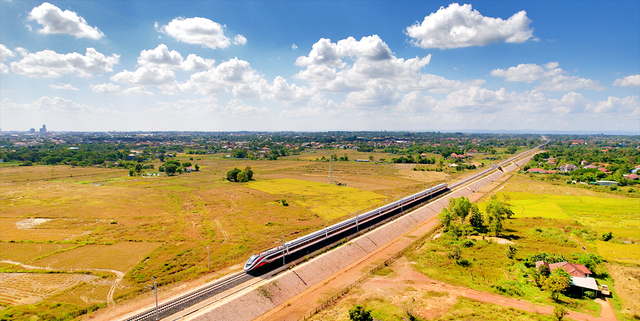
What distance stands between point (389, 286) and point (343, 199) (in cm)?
4550

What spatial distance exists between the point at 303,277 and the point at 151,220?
4288 centimetres

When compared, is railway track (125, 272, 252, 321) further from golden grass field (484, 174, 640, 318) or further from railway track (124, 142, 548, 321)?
golden grass field (484, 174, 640, 318)

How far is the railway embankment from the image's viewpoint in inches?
1227

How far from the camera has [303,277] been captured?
39531 millimetres

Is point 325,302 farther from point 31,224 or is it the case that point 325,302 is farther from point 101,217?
point 31,224

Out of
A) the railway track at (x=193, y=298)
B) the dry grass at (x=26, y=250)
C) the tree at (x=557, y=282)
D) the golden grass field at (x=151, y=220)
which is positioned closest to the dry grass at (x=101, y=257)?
the golden grass field at (x=151, y=220)

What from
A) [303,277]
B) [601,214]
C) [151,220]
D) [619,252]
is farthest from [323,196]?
[601,214]

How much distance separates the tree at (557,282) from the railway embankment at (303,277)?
24.4 metres

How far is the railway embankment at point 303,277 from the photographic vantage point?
102ft

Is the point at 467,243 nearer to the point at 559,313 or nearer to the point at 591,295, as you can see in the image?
the point at 591,295

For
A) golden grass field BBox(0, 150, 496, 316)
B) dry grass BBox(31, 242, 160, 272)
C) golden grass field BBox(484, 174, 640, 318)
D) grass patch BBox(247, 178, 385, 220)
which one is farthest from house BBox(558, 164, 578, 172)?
dry grass BBox(31, 242, 160, 272)

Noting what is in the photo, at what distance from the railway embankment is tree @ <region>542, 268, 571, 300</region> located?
80.0 feet

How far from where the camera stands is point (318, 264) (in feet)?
140

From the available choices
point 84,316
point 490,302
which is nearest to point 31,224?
point 84,316
